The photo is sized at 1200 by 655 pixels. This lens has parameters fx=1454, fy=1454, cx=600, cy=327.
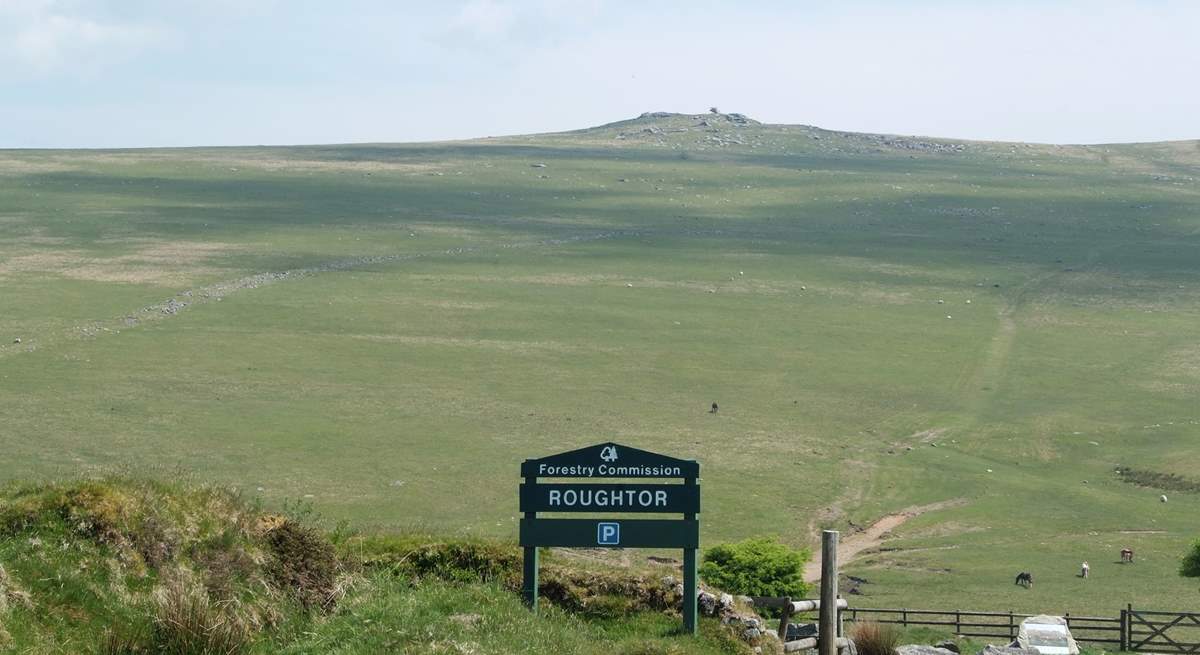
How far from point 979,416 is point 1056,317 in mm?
26173

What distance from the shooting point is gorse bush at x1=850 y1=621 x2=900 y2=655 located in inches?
840

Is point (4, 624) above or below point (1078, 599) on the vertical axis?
above

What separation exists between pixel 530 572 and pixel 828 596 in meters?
3.63

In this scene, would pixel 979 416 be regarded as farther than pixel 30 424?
Yes

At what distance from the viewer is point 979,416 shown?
63.0m

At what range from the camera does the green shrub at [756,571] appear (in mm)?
31172

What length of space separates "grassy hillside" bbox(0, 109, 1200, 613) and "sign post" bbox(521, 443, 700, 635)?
16.4ft

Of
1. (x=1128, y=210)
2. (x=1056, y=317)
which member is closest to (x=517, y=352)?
(x=1056, y=317)

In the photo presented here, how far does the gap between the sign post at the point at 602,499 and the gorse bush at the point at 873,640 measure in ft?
22.1

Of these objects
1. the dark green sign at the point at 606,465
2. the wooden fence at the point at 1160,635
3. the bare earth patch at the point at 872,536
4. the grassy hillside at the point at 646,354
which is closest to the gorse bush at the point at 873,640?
the dark green sign at the point at 606,465

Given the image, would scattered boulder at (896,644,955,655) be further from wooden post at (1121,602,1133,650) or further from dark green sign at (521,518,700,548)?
wooden post at (1121,602,1133,650)

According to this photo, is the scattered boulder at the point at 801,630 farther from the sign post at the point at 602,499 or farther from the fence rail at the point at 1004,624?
the sign post at the point at 602,499

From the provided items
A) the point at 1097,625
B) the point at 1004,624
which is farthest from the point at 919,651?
the point at 1097,625

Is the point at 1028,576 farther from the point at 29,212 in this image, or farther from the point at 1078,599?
the point at 29,212
